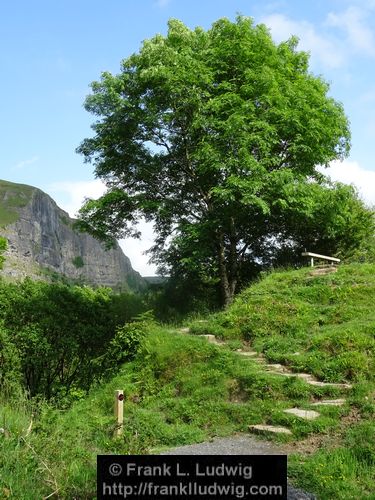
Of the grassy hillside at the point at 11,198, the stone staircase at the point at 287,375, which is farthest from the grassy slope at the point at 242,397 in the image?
the grassy hillside at the point at 11,198

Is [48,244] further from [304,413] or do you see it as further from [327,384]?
[304,413]

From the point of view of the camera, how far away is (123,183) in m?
18.8

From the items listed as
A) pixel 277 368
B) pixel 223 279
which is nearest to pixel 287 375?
pixel 277 368

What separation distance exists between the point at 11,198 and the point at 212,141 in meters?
152

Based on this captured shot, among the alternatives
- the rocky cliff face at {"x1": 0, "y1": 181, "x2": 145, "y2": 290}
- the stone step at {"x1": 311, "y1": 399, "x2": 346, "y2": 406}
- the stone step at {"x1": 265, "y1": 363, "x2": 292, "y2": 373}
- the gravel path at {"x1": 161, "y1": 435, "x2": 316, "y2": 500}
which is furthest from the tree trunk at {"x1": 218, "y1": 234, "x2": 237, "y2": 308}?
the rocky cliff face at {"x1": 0, "y1": 181, "x2": 145, "y2": 290}

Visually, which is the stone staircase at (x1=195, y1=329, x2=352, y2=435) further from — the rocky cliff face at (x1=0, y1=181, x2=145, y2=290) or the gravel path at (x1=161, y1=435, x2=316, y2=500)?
the rocky cliff face at (x1=0, y1=181, x2=145, y2=290)

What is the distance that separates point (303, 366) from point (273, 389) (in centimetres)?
103

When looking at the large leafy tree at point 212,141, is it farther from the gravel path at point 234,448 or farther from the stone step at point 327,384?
the gravel path at point 234,448

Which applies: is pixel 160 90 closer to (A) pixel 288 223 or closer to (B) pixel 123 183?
(B) pixel 123 183

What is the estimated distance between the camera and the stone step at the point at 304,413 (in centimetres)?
782

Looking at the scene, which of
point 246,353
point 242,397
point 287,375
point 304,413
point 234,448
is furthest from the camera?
point 246,353

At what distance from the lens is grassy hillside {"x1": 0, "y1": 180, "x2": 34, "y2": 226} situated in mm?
149875

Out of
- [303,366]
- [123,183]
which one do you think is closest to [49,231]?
[123,183]

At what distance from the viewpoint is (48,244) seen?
524ft
